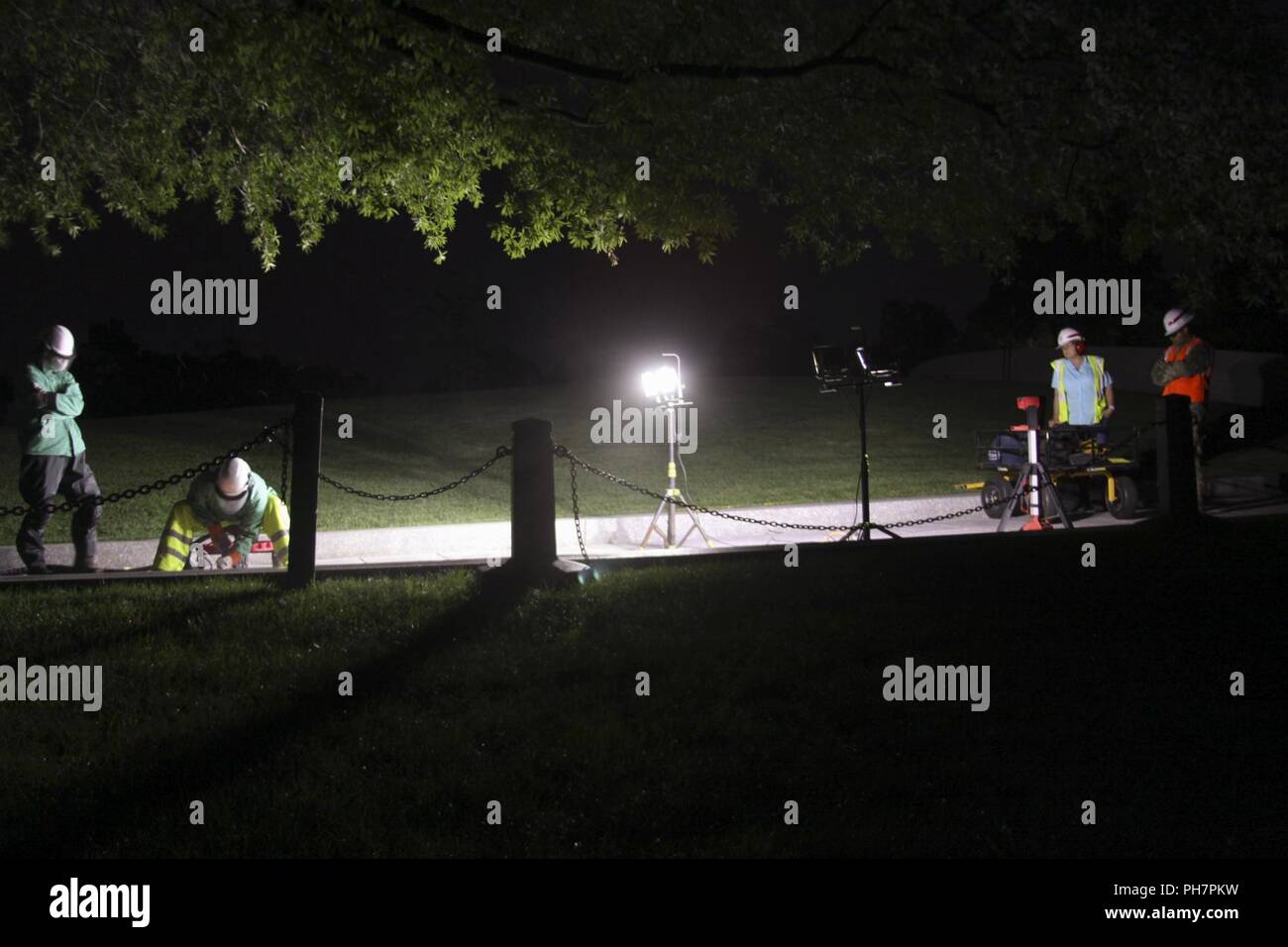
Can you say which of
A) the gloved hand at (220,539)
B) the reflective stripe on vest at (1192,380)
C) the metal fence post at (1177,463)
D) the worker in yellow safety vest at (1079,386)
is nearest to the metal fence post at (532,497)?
the gloved hand at (220,539)

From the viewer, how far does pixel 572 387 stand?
32969 millimetres

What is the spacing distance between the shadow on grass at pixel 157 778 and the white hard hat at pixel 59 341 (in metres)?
6.21

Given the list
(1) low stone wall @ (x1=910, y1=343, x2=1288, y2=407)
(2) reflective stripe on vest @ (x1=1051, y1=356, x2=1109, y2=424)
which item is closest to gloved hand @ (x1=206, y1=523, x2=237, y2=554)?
(2) reflective stripe on vest @ (x1=1051, y1=356, x2=1109, y2=424)

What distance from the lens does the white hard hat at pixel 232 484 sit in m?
9.81

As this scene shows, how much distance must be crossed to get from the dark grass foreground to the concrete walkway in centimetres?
474

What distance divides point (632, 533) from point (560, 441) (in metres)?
8.16

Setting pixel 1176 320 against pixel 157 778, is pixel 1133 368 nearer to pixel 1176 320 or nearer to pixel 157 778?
pixel 1176 320

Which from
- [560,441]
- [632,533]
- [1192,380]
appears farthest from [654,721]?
[560,441]
